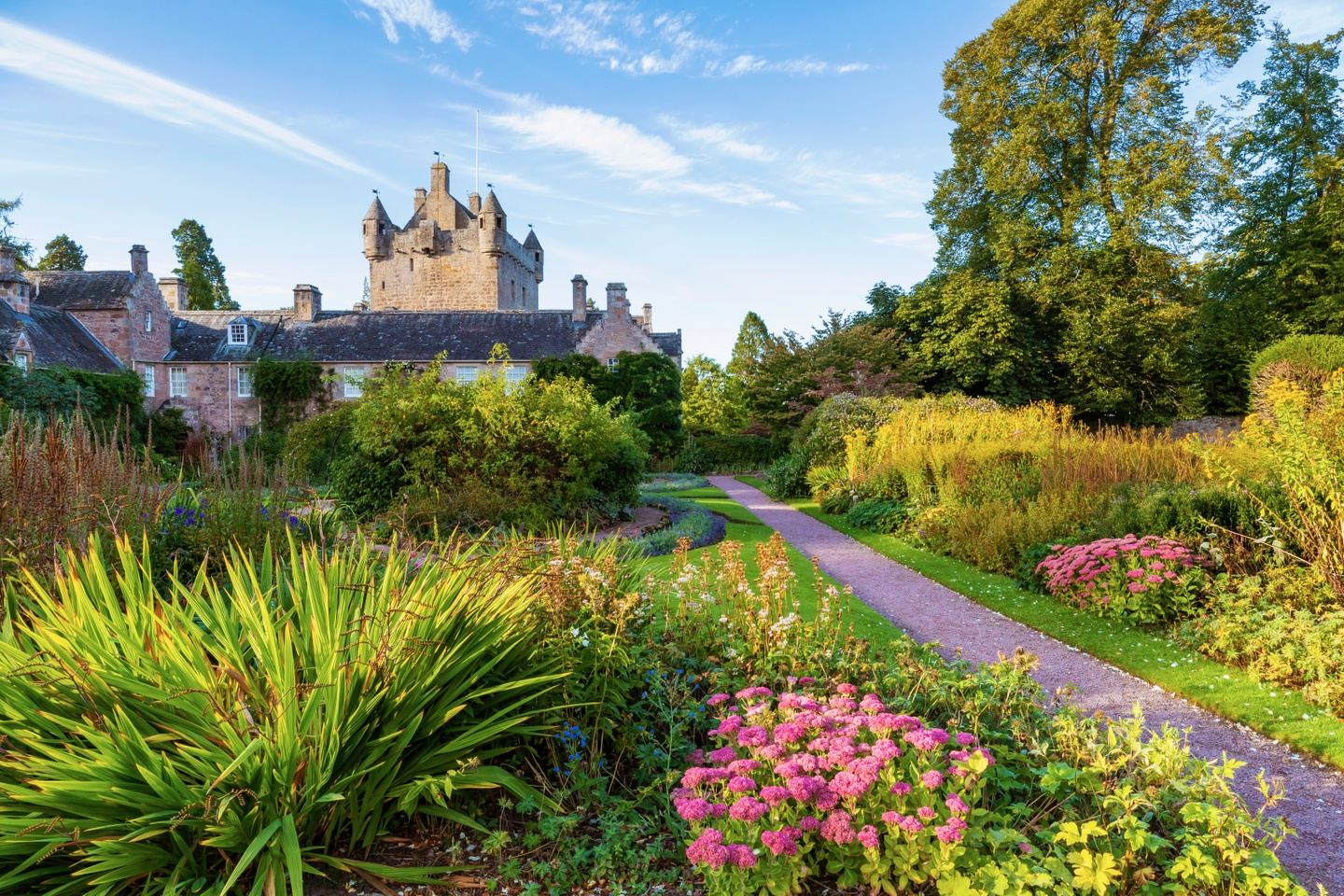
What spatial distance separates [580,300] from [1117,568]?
3089 cm

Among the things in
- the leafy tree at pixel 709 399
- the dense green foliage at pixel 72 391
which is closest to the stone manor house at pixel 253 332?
the dense green foliage at pixel 72 391

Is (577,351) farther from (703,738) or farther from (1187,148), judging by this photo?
(703,738)

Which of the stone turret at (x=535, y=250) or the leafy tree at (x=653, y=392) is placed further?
the stone turret at (x=535, y=250)

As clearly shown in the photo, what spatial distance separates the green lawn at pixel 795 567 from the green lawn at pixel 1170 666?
1.48 m

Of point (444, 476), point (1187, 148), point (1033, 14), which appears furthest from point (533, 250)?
point (444, 476)

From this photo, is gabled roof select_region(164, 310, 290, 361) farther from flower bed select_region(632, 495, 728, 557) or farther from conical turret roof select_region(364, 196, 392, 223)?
flower bed select_region(632, 495, 728, 557)

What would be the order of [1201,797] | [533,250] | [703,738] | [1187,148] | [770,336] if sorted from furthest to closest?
[533,250] → [770,336] → [1187,148] → [703,738] → [1201,797]

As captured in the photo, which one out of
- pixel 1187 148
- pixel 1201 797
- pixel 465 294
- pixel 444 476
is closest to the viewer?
pixel 1201 797

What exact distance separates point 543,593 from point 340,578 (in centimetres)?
98

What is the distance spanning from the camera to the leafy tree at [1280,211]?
885 inches

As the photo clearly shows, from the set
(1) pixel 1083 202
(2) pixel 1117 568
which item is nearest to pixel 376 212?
(1) pixel 1083 202

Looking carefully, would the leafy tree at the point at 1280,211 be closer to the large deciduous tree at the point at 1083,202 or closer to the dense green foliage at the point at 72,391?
the large deciduous tree at the point at 1083,202

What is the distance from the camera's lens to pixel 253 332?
34.3 metres

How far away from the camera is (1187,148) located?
23484 millimetres
